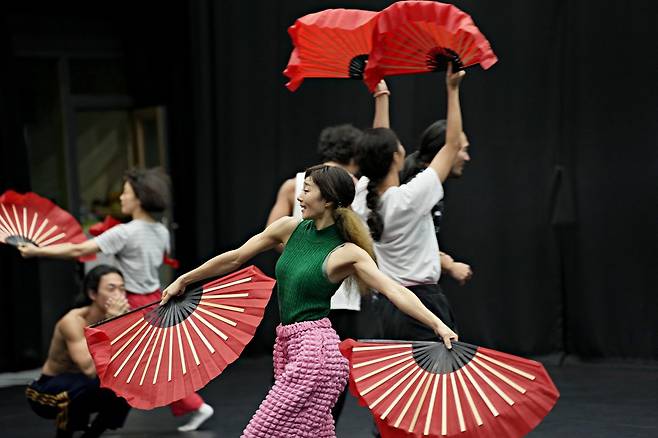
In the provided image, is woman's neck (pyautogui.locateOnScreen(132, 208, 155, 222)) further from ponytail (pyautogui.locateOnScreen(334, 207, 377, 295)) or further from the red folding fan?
ponytail (pyautogui.locateOnScreen(334, 207, 377, 295))

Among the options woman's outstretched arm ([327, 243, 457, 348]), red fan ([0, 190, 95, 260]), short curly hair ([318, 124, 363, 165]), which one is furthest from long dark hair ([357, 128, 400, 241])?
red fan ([0, 190, 95, 260])

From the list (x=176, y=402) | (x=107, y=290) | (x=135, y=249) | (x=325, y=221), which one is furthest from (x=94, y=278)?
(x=325, y=221)

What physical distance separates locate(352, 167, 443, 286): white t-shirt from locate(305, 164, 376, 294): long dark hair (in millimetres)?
645

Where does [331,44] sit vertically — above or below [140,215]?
above

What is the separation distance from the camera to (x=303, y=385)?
4.12m

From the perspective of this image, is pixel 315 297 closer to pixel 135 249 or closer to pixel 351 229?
pixel 351 229

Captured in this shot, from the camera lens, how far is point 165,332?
4496 mm

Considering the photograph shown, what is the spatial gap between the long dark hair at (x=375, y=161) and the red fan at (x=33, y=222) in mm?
1766

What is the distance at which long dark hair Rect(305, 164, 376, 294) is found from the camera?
4211mm

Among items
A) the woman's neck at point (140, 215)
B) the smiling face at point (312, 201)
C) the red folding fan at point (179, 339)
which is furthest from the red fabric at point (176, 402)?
the smiling face at point (312, 201)

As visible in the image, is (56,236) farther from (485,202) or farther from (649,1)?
(649,1)

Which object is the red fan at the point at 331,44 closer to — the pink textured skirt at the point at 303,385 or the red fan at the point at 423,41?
the red fan at the point at 423,41

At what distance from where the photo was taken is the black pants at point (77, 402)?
5.78 metres

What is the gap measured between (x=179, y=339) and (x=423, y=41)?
4.75ft
